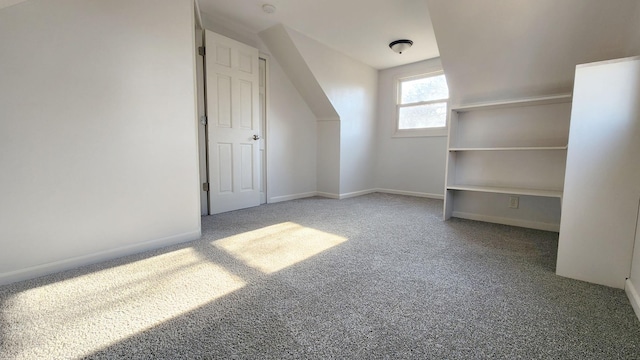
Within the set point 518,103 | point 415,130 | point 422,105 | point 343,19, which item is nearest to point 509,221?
point 518,103

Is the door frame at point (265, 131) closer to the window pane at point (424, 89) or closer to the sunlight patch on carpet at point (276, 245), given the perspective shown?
the sunlight patch on carpet at point (276, 245)

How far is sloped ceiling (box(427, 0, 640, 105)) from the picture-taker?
1.92 metres

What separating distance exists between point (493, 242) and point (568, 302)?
97 centimetres

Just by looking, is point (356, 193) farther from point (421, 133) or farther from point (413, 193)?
point (421, 133)

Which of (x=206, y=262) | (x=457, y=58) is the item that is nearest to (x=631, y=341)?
(x=206, y=262)

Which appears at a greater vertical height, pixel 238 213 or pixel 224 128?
pixel 224 128

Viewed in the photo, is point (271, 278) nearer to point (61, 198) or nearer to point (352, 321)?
point (352, 321)

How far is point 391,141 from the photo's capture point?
5043 millimetres

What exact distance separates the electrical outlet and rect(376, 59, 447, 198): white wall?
5.07ft

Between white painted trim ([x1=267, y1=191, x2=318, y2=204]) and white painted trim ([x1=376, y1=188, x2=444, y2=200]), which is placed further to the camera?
white painted trim ([x1=376, y1=188, x2=444, y2=200])

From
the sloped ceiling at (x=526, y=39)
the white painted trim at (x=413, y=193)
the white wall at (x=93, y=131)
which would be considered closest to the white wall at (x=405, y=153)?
the white painted trim at (x=413, y=193)

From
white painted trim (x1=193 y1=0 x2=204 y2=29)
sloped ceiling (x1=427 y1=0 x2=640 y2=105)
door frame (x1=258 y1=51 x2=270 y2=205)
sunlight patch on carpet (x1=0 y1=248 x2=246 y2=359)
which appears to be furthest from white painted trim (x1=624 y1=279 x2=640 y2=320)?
white painted trim (x1=193 y1=0 x2=204 y2=29)

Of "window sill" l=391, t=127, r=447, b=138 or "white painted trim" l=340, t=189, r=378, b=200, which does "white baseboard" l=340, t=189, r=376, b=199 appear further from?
"window sill" l=391, t=127, r=447, b=138

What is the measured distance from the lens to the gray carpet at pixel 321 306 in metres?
1.07
